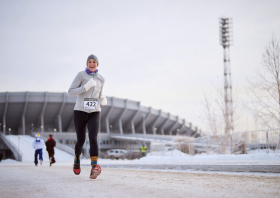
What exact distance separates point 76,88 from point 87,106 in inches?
14.1

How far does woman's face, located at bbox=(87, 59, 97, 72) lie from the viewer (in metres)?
5.32

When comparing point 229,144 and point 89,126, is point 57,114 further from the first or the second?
point 89,126

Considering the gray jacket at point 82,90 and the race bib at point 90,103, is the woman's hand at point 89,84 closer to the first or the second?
the gray jacket at point 82,90

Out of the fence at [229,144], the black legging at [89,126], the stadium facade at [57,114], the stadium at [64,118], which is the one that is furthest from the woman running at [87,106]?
the stadium facade at [57,114]

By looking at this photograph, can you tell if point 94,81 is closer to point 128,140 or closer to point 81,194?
point 81,194

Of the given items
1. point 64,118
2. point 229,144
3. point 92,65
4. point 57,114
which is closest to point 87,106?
point 92,65

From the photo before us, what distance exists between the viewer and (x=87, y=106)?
505 centimetres

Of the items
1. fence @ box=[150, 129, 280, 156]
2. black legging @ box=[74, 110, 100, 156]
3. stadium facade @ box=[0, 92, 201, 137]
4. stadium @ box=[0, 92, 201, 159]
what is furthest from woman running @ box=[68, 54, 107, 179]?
stadium facade @ box=[0, 92, 201, 137]

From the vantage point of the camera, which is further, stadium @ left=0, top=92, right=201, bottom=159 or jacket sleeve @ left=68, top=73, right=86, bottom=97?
stadium @ left=0, top=92, right=201, bottom=159

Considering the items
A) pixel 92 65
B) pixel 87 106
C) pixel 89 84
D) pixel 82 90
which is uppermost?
pixel 92 65

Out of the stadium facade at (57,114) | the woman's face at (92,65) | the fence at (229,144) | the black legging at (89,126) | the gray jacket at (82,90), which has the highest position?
the stadium facade at (57,114)

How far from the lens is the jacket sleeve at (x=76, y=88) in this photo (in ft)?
16.4

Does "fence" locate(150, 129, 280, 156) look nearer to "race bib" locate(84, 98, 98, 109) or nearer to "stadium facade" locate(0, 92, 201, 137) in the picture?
"race bib" locate(84, 98, 98, 109)

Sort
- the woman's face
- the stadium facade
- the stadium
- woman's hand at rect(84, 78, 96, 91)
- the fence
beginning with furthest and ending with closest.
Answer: the stadium facade → the stadium → the fence → the woman's face → woman's hand at rect(84, 78, 96, 91)
